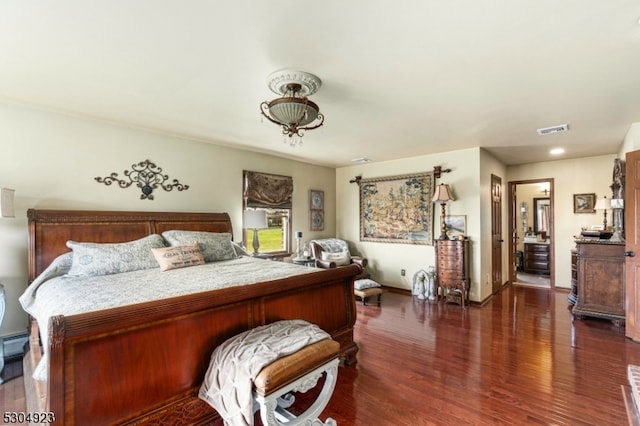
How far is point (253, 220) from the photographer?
464 centimetres

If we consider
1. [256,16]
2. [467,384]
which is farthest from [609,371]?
[256,16]

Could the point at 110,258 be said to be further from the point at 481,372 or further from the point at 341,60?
the point at 481,372

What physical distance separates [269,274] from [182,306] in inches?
38.0

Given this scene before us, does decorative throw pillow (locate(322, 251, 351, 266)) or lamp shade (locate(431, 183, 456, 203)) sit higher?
lamp shade (locate(431, 183, 456, 203))

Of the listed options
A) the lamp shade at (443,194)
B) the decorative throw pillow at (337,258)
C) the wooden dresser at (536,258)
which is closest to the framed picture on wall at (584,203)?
the wooden dresser at (536,258)

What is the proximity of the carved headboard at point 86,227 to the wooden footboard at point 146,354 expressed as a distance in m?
2.18

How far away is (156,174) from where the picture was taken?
4008 millimetres

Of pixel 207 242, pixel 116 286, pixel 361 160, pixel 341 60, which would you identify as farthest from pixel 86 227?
pixel 361 160

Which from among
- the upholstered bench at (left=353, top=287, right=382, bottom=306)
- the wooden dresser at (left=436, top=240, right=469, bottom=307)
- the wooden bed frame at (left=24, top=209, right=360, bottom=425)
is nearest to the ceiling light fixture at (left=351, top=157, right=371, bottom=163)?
the wooden dresser at (left=436, top=240, right=469, bottom=307)

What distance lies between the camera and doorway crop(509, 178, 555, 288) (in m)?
6.43

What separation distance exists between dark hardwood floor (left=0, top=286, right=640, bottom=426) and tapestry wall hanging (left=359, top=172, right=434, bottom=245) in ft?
5.44

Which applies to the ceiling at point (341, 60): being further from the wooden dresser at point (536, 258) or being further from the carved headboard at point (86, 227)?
the wooden dresser at point (536, 258)

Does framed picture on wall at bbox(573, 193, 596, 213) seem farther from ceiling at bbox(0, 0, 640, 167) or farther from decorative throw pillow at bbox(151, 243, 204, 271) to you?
A: decorative throw pillow at bbox(151, 243, 204, 271)

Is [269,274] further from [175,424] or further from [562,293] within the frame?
[562,293]
